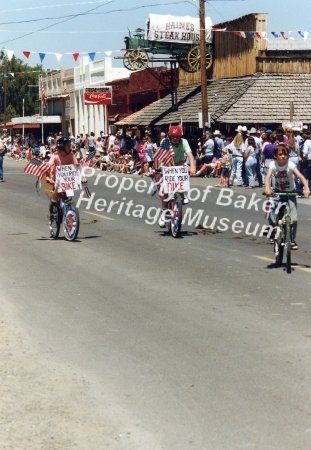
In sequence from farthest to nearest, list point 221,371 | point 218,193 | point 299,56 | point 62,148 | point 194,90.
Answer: point 194,90 < point 299,56 < point 218,193 < point 62,148 < point 221,371

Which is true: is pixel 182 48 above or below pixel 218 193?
above

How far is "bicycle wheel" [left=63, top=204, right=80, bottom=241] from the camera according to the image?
14.6 m

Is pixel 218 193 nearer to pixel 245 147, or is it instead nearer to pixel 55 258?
pixel 245 147

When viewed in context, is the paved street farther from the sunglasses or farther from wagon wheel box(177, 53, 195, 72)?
wagon wheel box(177, 53, 195, 72)

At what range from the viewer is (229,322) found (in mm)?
8367

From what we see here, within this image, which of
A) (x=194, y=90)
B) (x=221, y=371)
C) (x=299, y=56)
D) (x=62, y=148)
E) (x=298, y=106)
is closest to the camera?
(x=221, y=371)

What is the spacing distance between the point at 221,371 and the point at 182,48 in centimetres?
4042

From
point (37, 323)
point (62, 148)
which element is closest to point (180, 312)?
point (37, 323)

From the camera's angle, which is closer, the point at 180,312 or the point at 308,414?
the point at 308,414

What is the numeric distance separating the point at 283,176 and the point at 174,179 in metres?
3.40

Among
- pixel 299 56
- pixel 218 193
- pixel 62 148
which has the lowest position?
pixel 218 193

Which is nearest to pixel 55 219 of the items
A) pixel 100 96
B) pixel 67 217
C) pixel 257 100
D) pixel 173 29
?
pixel 67 217

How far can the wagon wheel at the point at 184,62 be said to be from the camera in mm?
45166

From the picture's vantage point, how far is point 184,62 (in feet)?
149
